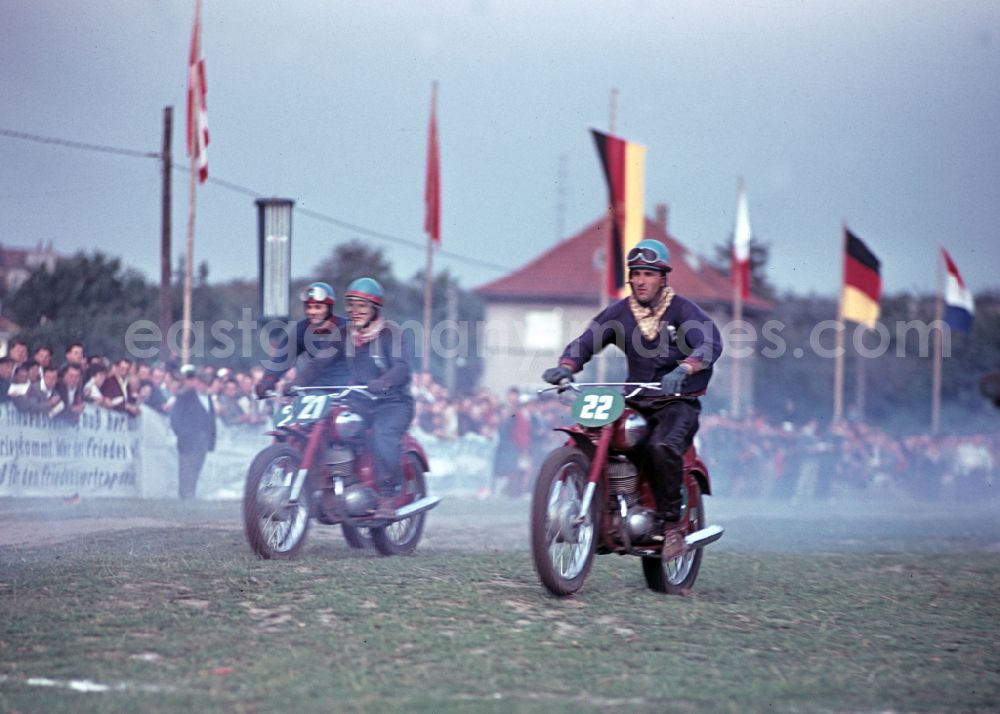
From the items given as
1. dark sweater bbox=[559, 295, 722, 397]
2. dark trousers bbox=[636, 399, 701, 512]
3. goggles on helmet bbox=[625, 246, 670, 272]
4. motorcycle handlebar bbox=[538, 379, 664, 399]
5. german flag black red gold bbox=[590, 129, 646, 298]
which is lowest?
dark trousers bbox=[636, 399, 701, 512]

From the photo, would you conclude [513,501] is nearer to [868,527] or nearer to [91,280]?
[868,527]

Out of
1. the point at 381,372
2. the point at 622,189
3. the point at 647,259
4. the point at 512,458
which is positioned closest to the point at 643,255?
the point at 647,259

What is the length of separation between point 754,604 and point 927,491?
2803 centimetres

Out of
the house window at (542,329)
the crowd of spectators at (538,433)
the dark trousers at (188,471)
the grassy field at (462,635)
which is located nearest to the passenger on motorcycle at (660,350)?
the crowd of spectators at (538,433)

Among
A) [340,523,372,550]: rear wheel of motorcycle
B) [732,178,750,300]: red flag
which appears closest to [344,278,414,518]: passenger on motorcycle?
[340,523,372,550]: rear wheel of motorcycle

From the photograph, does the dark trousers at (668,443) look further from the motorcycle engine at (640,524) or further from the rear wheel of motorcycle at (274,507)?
the rear wheel of motorcycle at (274,507)

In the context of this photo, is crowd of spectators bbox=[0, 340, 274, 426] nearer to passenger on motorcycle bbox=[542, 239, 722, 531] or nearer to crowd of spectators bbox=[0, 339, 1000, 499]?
crowd of spectators bbox=[0, 339, 1000, 499]

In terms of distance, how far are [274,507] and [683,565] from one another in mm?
2753

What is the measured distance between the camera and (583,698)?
5.23 metres

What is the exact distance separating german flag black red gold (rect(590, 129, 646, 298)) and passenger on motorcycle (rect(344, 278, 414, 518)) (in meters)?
17.8

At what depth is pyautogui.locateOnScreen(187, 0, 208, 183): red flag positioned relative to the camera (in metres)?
22.5

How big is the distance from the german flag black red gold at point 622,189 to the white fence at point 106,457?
11068mm

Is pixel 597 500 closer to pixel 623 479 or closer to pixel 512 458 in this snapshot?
pixel 623 479

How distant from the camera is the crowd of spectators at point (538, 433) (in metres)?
15.6
